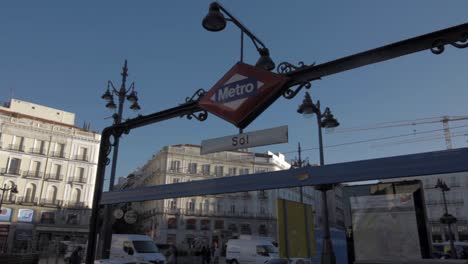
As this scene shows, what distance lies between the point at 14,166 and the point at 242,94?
51558 millimetres

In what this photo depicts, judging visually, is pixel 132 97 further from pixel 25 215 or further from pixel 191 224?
pixel 191 224

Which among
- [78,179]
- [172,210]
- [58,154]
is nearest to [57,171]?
[58,154]

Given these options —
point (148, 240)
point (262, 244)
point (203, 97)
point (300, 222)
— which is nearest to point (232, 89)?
point (203, 97)

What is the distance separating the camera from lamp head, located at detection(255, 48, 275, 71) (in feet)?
19.9

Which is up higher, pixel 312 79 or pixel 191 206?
pixel 191 206

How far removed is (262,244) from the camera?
2534cm

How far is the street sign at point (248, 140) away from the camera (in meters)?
5.22

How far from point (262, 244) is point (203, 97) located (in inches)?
816

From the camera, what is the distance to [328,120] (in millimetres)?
14594

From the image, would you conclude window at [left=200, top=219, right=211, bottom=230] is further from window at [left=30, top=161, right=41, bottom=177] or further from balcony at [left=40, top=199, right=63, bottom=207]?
window at [left=30, top=161, right=41, bottom=177]

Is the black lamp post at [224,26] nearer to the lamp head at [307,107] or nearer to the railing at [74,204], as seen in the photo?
the lamp head at [307,107]

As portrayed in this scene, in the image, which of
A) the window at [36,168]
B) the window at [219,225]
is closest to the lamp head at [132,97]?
the window at [36,168]

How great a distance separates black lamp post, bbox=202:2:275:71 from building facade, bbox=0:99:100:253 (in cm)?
4748

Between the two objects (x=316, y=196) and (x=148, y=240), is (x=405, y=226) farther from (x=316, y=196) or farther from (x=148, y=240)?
(x=316, y=196)
